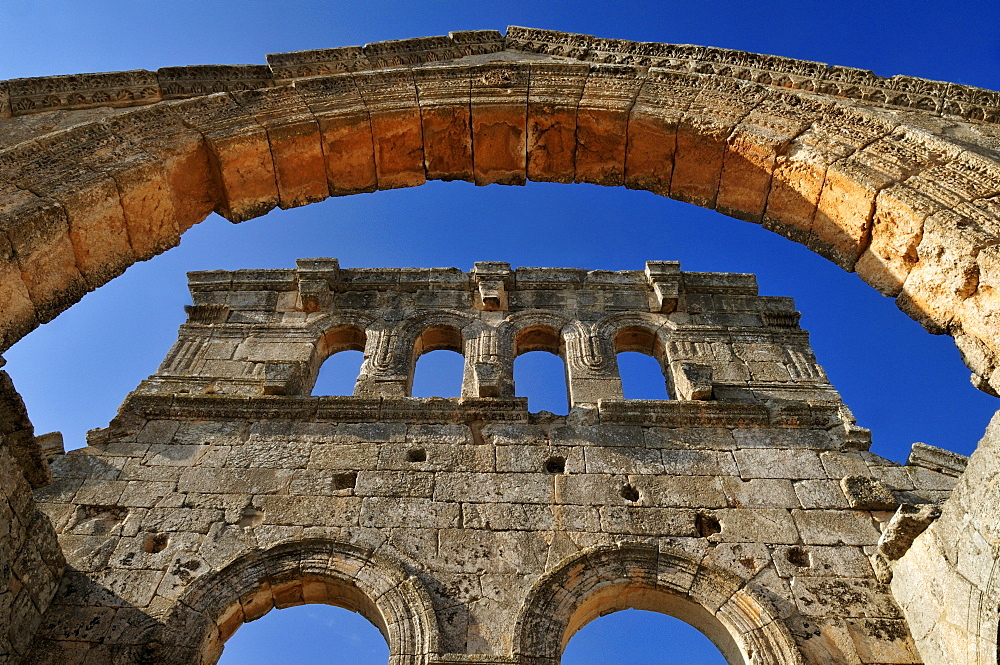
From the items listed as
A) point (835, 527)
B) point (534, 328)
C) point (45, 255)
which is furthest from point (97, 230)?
point (835, 527)

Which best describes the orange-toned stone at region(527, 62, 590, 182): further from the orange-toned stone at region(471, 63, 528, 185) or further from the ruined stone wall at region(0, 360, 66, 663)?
the ruined stone wall at region(0, 360, 66, 663)

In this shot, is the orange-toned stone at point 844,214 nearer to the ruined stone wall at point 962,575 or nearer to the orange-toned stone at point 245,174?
the ruined stone wall at point 962,575

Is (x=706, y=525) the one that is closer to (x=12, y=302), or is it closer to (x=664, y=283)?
(x=664, y=283)

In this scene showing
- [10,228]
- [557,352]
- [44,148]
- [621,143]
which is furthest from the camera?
[557,352]

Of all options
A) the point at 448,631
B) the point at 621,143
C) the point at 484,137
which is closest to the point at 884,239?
the point at 621,143

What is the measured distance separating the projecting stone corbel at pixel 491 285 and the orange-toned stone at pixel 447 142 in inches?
165

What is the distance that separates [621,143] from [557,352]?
185 inches

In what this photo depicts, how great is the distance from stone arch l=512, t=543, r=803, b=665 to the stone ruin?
3 centimetres

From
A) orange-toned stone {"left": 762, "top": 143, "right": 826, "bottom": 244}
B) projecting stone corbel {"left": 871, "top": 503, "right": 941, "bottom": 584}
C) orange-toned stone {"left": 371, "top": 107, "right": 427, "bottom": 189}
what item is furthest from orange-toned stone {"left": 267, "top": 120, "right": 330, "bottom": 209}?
projecting stone corbel {"left": 871, "top": 503, "right": 941, "bottom": 584}

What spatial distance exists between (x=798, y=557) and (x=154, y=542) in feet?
20.0

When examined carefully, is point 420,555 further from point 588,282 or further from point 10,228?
point 588,282

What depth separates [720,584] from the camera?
6.37 meters

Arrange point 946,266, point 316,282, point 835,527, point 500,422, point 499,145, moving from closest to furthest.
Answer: point 946,266, point 499,145, point 835,527, point 500,422, point 316,282

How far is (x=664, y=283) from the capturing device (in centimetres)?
1022
